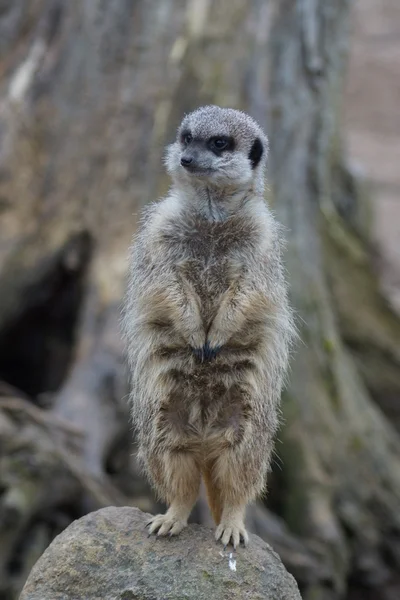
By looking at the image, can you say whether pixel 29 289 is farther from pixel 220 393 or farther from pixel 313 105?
pixel 220 393

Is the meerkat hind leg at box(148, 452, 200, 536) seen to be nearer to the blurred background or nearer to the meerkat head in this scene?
the meerkat head

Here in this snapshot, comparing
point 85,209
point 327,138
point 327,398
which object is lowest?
point 327,398

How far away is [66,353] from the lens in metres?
6.52

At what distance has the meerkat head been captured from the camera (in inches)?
136

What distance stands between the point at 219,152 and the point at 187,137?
15cm

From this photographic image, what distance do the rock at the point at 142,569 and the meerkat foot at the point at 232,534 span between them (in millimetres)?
28

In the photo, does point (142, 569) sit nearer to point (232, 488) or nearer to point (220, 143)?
point (232, 488)

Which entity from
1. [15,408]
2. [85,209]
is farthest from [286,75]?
[15,408]

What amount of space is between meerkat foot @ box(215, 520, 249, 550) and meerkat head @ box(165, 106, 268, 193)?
3.96ft

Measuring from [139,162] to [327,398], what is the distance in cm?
194

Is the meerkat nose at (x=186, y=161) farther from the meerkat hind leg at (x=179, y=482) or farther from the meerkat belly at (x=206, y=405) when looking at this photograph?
the meerkat hind leg at (x=179, y=482)

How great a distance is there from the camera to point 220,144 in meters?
3.54

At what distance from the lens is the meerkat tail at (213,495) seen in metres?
3.39

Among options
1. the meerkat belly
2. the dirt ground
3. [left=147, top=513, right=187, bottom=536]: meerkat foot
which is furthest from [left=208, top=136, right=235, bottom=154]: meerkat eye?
the dirt ground
